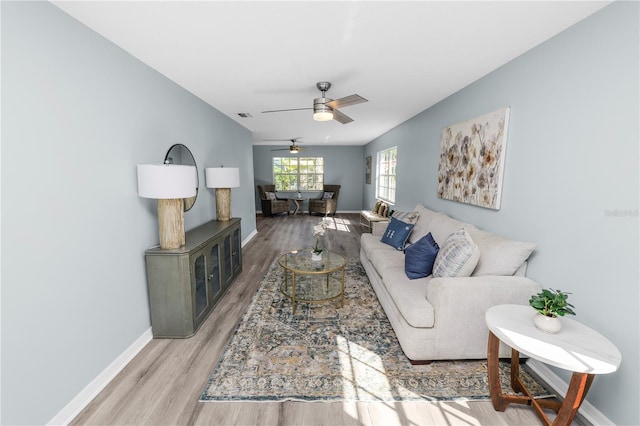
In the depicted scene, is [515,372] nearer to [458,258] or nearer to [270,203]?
[458,258]

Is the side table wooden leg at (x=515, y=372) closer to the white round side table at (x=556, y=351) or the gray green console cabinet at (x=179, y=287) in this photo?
the white round side table at (x=556, y=351)

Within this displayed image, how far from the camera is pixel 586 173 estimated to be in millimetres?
1643

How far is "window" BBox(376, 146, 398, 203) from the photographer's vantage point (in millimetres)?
5883

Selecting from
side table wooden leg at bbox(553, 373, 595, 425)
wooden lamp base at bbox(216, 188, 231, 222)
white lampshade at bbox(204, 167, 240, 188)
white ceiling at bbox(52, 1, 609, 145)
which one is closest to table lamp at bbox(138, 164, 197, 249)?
white ceiling at bbox(52, 1, 609, 145)

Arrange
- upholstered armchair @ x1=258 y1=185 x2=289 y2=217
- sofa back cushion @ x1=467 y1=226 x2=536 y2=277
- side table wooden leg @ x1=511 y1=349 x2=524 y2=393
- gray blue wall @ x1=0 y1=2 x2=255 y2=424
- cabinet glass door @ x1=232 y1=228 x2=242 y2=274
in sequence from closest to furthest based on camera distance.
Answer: gray blue wall @ x1=0 y1=2 x2=255 y2=424
side table wooden leg @ x1=511 y1=349 x2=524 y2=393
sofa back cushion @ x1=467 y1=226 x2=536 y2=277
cabinet glass door @ x1=232 y1=228 x2=242 y2=274
upholstered armchair @ x1=258 y1=185 x2=289 y2=217

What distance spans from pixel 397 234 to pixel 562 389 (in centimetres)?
205

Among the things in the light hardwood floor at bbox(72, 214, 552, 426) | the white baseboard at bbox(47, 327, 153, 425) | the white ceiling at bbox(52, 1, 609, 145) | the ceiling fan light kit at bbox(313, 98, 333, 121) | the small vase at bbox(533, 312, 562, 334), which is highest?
the white ceiling at bbox(52, 1, 609, 145)

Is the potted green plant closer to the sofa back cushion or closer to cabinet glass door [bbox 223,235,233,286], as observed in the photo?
the sofa back cushion

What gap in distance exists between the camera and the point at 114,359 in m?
1.97

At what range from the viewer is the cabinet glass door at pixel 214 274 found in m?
2.76

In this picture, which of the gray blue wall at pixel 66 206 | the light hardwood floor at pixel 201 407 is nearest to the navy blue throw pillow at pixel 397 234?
the light hardwood floor at pixel 201 407

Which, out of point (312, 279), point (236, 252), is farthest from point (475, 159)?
point (236, 252)

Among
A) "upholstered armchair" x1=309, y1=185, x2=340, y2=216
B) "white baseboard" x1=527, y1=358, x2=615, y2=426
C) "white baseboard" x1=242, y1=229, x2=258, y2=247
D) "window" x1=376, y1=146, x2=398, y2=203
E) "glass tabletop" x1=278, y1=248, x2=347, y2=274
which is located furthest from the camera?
"upholstered armchair" x1=309, y1=185, x2=340, y2=216

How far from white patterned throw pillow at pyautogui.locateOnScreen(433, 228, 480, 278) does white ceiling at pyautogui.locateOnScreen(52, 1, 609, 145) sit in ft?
4.79
